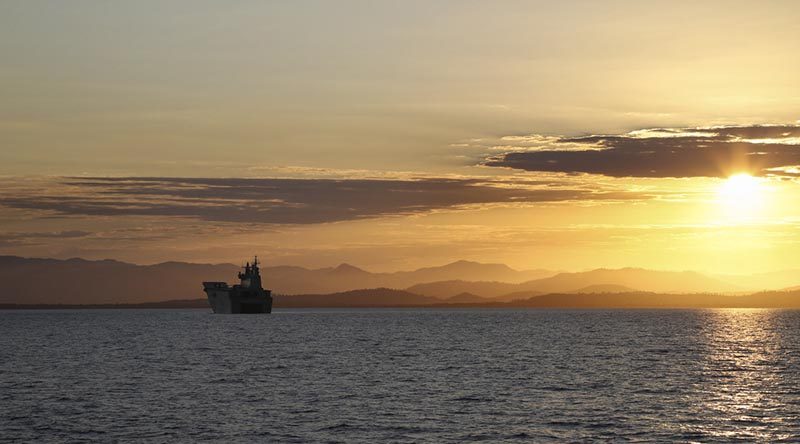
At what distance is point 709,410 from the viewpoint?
225 ft

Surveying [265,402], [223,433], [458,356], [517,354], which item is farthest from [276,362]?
[223,433]

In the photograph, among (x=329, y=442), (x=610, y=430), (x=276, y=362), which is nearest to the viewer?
(x=329, y=442)

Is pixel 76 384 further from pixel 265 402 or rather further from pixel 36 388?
pixel 265 402

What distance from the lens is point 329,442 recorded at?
54.3 metres

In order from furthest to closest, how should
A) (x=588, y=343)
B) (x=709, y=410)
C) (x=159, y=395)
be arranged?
(x=588, y=343), (x=159, y=395), (x=709, y=410)

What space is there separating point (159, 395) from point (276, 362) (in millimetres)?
36579

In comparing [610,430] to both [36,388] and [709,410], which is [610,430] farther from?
[36,388]

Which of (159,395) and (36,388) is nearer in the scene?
(159,395)

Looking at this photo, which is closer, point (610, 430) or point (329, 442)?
point (329, 442)

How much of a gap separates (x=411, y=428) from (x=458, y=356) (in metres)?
64.4

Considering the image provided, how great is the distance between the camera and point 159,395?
7619 centimetres

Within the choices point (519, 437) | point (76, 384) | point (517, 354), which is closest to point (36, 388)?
point (76, 384)

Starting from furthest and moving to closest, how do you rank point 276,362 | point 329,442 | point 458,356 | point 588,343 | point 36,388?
point 588,343
point 458,356
point 276,362
point 36,388
point 329,442

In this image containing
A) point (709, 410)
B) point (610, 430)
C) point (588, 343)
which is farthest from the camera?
point (588, 343)
